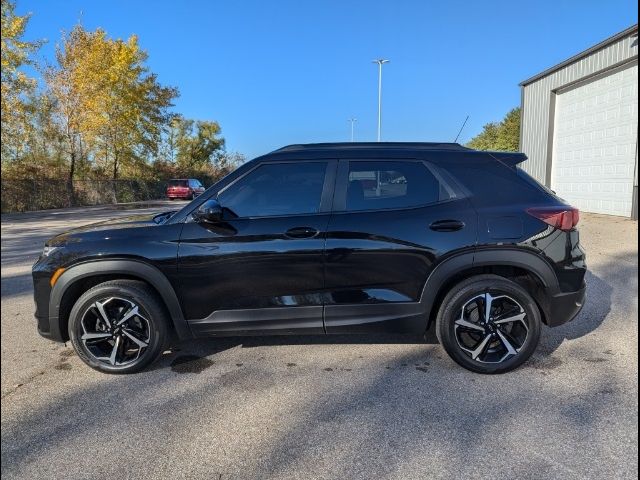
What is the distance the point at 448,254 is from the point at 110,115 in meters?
24.9

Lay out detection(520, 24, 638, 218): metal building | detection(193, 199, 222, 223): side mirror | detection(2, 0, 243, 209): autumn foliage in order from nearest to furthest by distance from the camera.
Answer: detection(193, 199, 222, 223): side mirror → detection(520, 24, 638, 218): metal building → detection(2, 0, 243, 209): autumn foliage

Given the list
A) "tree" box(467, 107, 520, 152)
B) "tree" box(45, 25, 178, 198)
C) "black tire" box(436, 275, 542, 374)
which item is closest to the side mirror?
"black tire" box(436, 275, 542, 374)

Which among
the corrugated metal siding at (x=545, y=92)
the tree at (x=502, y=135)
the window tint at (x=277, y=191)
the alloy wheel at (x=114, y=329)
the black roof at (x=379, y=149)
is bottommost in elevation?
the alloy wheel at (x=114, y=329)

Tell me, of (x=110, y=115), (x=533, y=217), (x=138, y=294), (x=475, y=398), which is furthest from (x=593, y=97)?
(x=110, y=115)

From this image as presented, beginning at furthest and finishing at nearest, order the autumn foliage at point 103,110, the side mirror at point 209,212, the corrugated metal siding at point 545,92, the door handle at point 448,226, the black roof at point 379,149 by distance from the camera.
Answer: the autumn foliage at point 103,110 < the corrugated metal siding at point 545,92 < the black roof at point 379,149 < the door handle at point 448,226 < the side mirror at point 209,212

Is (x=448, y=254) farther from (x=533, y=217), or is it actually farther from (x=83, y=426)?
(x=83, y=426)

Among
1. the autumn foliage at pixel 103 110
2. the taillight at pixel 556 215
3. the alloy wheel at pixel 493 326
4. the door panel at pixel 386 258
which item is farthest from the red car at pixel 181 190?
the taillight at pixel 556 215

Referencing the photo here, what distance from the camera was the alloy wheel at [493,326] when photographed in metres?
3.42

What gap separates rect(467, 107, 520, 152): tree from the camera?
37.5 meters

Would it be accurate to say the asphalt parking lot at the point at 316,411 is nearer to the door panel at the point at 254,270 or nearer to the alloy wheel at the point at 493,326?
the alloy wheel at the point at 493,326

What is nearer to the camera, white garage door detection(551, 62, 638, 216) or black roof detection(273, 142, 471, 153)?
black roof detection(273, 142, 471, 153)

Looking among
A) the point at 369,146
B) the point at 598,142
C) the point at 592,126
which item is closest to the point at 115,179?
the point at 592,126

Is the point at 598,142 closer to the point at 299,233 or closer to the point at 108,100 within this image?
the point at 299,233

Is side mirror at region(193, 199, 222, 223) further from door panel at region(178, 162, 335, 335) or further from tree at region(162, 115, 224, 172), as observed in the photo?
tree at region(162, 115, 224, 172)
